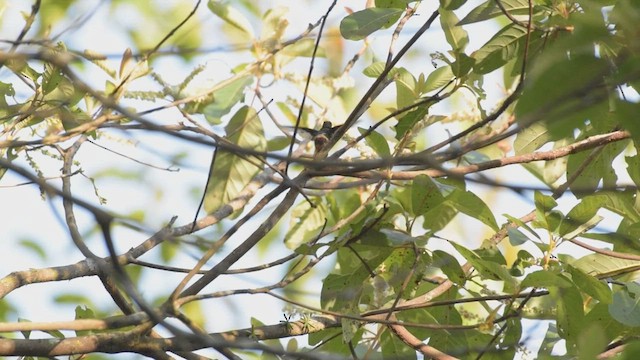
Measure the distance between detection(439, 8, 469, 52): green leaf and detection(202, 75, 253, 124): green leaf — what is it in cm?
39

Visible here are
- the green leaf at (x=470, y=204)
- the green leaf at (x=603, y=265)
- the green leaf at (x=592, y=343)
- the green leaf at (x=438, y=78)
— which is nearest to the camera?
the green leaf at (x=592, y=343)

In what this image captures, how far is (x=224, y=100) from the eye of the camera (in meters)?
1.46

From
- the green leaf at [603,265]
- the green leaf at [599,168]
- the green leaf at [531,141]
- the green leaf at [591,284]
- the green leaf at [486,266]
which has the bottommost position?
the green leaf at [591,284]

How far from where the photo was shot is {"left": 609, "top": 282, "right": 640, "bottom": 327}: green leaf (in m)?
1.09

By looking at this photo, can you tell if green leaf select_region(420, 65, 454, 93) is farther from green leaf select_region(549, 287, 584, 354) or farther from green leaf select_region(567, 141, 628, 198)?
green leaf select_region(549, 287, 584, 354)

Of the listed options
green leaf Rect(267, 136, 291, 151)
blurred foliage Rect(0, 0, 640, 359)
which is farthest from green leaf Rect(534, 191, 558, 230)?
green leaf Rect(267, 136, 291, 151)

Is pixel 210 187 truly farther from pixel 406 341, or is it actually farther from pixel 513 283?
pixel 513 283

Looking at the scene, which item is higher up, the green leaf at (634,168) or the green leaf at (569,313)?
the green leaf at (634,168)

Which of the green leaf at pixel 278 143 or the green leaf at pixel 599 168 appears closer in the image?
the green leaf at pixel 599 168

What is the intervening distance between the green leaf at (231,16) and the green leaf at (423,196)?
580 millimetres

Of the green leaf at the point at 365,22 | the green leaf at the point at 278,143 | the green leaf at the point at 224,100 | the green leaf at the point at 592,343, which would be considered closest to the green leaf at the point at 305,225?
the green leaf at the point at 278,143

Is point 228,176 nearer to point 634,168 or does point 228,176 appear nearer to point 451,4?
point 451,4

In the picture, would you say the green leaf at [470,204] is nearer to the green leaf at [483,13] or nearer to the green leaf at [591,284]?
the green leaf at [591,284]

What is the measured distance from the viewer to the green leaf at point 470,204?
1174 millimetres
